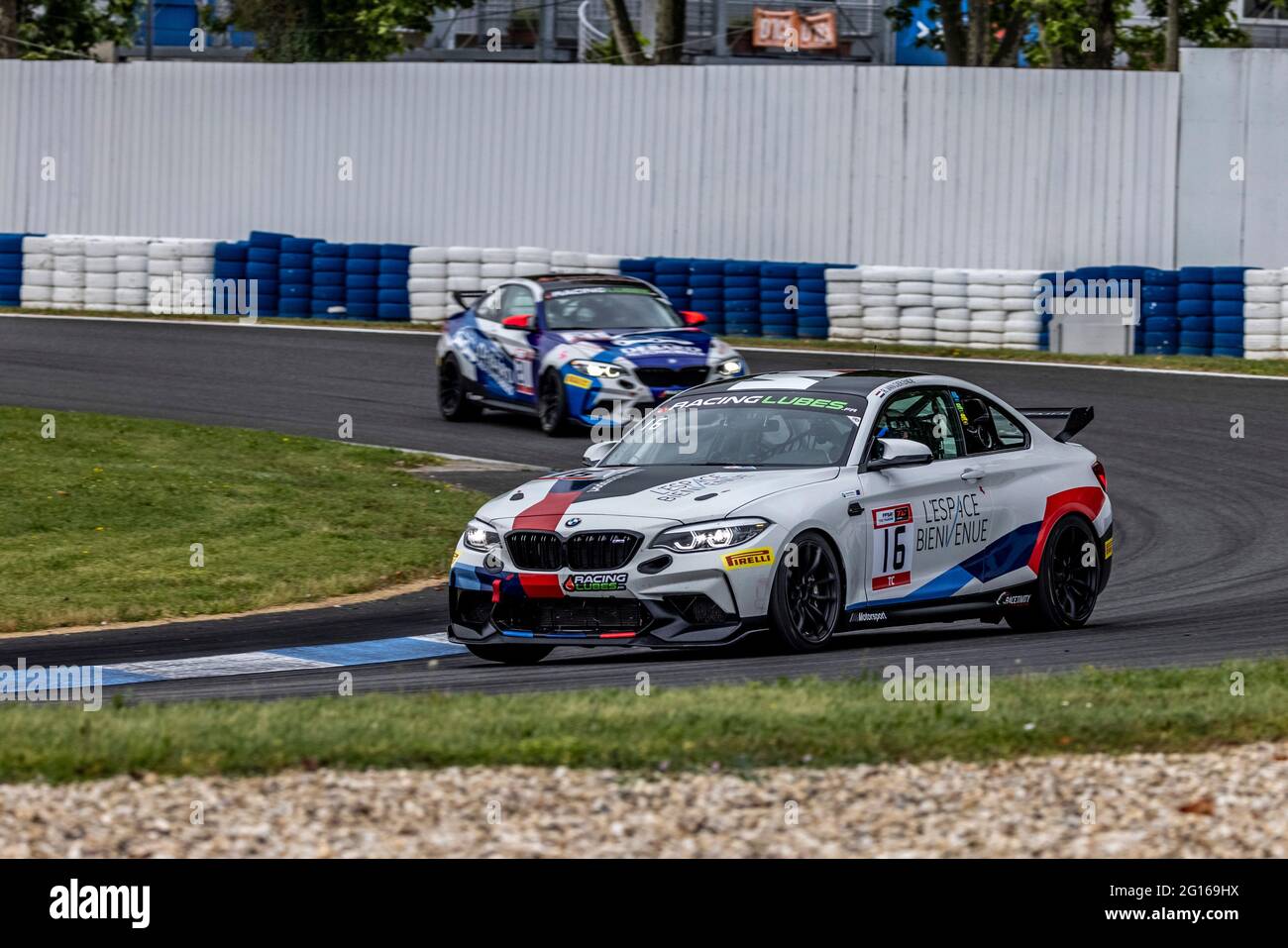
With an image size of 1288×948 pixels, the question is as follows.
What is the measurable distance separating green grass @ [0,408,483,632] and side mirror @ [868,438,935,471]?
15.5ft

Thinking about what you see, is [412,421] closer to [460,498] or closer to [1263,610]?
[460,498]

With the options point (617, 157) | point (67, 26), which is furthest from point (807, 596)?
point (67, 26)

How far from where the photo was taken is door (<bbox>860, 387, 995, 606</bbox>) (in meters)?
11.2

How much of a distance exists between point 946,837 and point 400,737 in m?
2.29

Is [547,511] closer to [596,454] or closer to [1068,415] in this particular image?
[596,454]

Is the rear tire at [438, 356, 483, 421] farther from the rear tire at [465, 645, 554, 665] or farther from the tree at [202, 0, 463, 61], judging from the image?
the tree at [202, 0, 463, 61]

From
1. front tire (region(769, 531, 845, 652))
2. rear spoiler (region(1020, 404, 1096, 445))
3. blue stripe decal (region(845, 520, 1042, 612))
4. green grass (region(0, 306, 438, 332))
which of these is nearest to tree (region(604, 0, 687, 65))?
green grass (region(0, 306, 438, 332))

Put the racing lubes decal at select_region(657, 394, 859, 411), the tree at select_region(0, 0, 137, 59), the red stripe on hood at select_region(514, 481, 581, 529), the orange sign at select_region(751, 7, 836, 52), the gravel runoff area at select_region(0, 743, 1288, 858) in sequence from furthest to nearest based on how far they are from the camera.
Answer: the orange sign at select_region(751, 7, 836, 52)
the tree at select_region(0, 0, 137, 59)
the racing lubes decal at select_region(657, 394, 859, 411)
the red stripe on hood at select_region(514, 481, 581, 529)
the gravel runoff area at select_region(0, 743, 1288, 858)

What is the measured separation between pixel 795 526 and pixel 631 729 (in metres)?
2.64

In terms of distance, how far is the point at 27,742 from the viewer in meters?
8.01

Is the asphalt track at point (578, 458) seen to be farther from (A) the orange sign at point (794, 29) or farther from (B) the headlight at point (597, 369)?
(A) the orange sign at point (794, 29)

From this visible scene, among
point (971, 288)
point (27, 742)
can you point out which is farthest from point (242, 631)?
point (971, 288)

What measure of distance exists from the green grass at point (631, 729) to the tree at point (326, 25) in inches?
1227

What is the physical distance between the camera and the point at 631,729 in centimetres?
820
